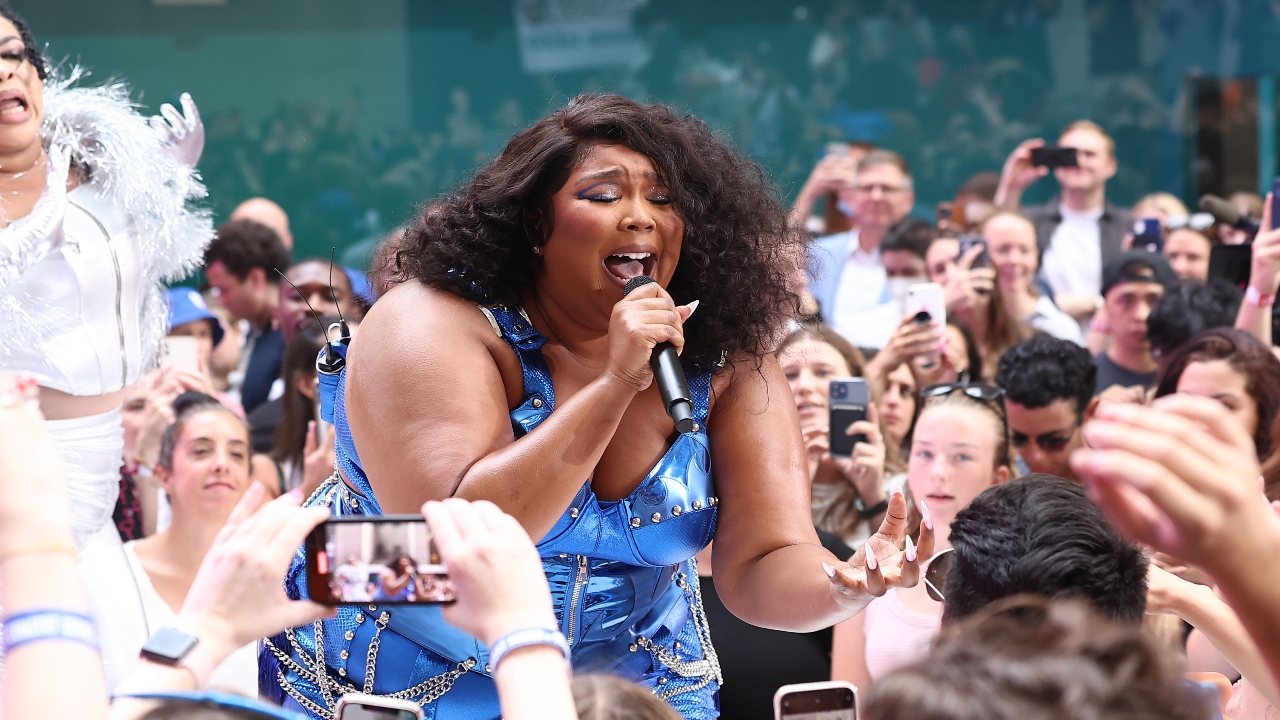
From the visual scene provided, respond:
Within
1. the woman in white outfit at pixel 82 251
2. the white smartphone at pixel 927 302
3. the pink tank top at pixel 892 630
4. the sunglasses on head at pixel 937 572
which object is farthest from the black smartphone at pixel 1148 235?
the woman in white outfit at pixel 82 251

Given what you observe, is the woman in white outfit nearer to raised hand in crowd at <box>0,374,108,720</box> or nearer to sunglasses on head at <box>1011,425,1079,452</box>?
raised hand in crowd at <box>0,374,108,720</box>

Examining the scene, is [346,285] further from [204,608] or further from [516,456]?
[204,608]

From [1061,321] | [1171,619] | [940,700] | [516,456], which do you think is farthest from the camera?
[1061,321]

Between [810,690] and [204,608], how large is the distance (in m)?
0.64

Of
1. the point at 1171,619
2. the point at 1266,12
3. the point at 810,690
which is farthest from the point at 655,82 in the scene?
the point at 810,690

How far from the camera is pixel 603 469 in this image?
200cm

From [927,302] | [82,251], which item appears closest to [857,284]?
[927,302]

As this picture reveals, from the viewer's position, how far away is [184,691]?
1076 mm

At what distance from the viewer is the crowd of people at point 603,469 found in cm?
102

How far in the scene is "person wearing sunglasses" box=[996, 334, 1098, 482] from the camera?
3.62m

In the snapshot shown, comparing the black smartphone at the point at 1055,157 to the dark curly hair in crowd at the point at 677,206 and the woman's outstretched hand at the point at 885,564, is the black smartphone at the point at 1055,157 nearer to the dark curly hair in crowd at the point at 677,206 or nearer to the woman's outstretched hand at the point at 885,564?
the dark curly hair in crowd at the point at 677,206

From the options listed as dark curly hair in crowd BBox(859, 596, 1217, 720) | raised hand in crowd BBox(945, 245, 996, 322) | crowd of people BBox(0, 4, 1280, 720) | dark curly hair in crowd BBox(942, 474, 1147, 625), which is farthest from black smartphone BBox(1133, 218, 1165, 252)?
dark curly hair in crowd BBox(859, 596, 1217, 720)

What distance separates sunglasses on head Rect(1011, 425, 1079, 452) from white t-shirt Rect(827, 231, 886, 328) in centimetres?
194

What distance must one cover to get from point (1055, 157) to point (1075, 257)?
1.50 feet
